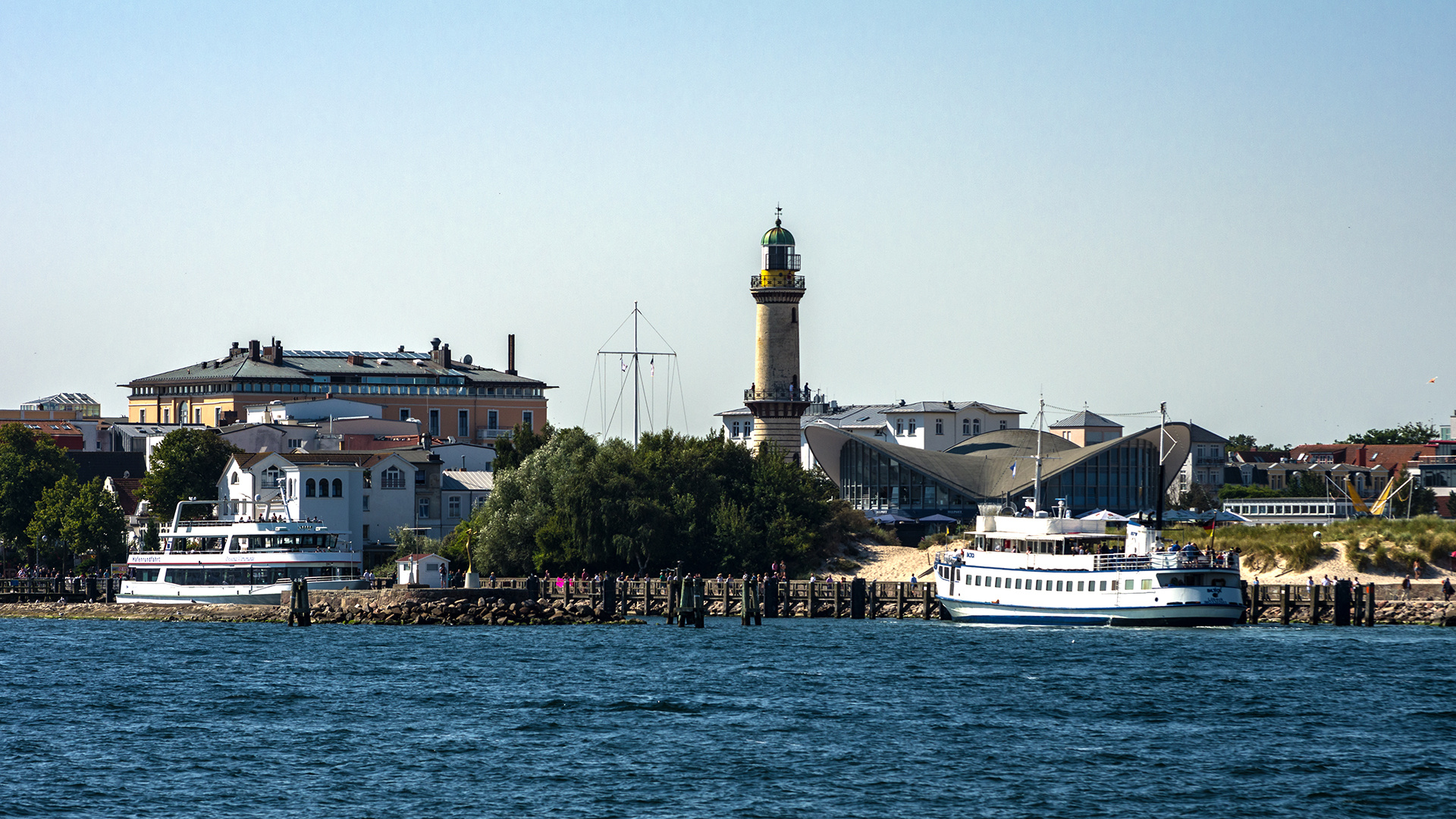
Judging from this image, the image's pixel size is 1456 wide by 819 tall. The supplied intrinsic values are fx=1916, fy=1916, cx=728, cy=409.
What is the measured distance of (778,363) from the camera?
9488cm

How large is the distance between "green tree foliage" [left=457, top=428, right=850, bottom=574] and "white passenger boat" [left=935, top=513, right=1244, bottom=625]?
1349 cm

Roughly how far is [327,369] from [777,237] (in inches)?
1737

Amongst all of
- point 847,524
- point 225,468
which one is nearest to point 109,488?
point 225,468

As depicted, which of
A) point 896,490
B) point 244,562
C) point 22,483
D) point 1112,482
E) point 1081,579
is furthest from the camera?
point 896,490

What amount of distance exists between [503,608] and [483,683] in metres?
18.9

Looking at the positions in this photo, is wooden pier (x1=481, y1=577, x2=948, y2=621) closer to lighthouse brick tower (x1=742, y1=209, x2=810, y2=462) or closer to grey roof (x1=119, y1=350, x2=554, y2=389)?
lighthouse brick tower (x1=742, y1=209, x2=810, y2=462)

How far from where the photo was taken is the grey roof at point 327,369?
413 ft

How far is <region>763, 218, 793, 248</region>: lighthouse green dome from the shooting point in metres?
96.7

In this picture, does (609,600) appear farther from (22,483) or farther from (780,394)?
(22,483)

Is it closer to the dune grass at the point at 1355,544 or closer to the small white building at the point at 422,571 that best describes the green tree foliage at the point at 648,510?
the small white building at the point at 422,571

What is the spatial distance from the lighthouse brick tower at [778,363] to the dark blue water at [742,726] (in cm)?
3405

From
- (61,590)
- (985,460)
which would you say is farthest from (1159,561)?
(61,590)

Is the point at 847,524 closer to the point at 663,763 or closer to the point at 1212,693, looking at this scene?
the point at 1212,693

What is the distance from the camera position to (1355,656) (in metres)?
52.5
